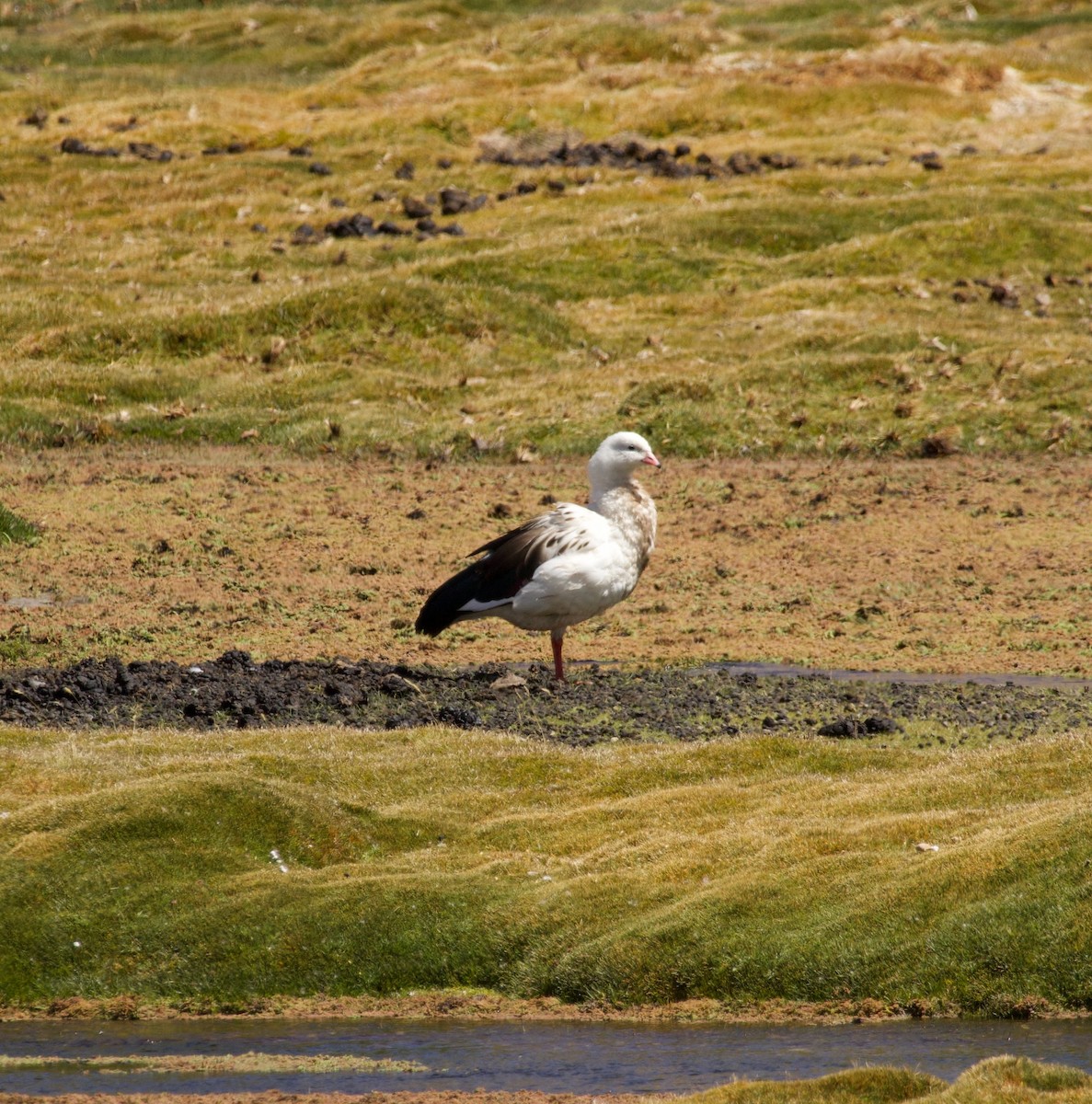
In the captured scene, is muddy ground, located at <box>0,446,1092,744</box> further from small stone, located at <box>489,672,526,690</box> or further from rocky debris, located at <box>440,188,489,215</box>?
rocky debris, located at <box>440,188,489,215</box>

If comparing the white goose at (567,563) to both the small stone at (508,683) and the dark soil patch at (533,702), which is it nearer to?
the small stone at (508,683)

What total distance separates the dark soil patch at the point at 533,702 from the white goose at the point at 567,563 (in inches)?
32.6

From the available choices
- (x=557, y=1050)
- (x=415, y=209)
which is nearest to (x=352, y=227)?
(x=415, y=209)

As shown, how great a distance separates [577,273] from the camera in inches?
1928

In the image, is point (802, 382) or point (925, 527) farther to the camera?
point (802, 382)

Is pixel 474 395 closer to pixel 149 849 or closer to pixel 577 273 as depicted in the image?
pixel 577 273

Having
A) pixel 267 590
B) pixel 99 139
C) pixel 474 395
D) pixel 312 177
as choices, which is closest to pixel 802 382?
pixel 474 395

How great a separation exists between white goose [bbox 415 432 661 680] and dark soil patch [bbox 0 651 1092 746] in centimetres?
83

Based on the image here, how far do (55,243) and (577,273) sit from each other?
1714 cm

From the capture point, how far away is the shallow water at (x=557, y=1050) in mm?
10523

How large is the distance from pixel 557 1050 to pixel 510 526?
1901 centimetres

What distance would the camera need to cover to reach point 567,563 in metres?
20.8

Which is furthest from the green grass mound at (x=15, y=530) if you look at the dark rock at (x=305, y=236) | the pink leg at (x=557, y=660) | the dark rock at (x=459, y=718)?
the dark rock at (x=305, y=236)

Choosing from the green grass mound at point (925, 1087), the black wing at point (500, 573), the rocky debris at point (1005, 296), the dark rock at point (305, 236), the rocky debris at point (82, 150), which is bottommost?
the rocky debris at point (1005, 296)
